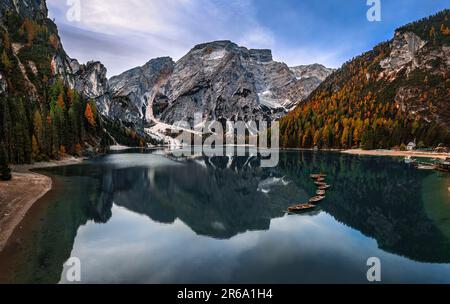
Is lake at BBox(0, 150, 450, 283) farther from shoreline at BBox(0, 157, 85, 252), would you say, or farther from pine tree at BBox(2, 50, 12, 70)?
pine tree at BBox(2, 50, 12, 70)

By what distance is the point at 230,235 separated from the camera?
32875 mm

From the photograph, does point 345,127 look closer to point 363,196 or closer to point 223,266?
point 363,196

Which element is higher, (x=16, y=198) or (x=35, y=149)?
(x=35, y=149)

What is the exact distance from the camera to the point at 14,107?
81812mm

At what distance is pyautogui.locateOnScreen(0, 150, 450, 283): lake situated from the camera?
73.2 ft

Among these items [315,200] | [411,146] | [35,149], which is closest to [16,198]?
[315,200]

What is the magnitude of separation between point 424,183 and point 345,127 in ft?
416

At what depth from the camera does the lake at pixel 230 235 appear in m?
22.3

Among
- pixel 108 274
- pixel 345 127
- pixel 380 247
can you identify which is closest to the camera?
pixel 108 274

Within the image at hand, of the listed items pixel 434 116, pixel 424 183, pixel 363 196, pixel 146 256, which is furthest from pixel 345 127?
pixel 146 256
